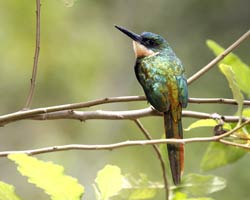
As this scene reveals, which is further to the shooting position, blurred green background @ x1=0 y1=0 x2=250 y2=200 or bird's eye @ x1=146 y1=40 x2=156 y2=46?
blurred green background @ x1=0 y1=0 x2=250 y2=200

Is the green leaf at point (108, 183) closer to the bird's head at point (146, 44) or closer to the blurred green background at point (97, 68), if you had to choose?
the bird's head at point (146, 44)

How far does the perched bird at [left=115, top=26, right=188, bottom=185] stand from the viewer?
1.57 meters

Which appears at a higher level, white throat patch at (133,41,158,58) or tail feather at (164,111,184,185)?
white throat patch at (133,41,158,58)

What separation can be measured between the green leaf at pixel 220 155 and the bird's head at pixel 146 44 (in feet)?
2.12

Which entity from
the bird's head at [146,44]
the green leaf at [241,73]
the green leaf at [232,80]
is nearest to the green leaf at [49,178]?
the green leaf at [232,80]

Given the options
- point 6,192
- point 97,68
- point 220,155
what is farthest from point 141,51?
point 97,68

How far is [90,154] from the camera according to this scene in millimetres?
4926

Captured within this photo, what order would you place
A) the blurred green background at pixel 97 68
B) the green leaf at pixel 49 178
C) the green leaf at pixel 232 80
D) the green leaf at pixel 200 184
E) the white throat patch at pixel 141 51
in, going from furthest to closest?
the blurred green background at pixel 97 68 < the white throat patch at pixel 141 51 < the green leaf at pixel 200 184 < the green leaf at pixel 232 80 < the green leaf at pixel 49 178

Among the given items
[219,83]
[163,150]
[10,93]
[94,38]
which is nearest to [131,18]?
[94,38]

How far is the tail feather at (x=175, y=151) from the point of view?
5.01ft

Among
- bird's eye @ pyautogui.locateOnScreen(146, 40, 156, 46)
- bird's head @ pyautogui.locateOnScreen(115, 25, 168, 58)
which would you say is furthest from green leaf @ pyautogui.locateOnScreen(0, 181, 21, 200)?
bird's eye @ pyautogui.locateOnScreen(146, 40, 156, 46)

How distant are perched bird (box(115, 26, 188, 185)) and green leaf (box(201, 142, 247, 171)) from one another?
0.10 m

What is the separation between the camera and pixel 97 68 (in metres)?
5.00

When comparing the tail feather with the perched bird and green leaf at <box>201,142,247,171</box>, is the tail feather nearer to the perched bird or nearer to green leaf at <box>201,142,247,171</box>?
the perched bird
